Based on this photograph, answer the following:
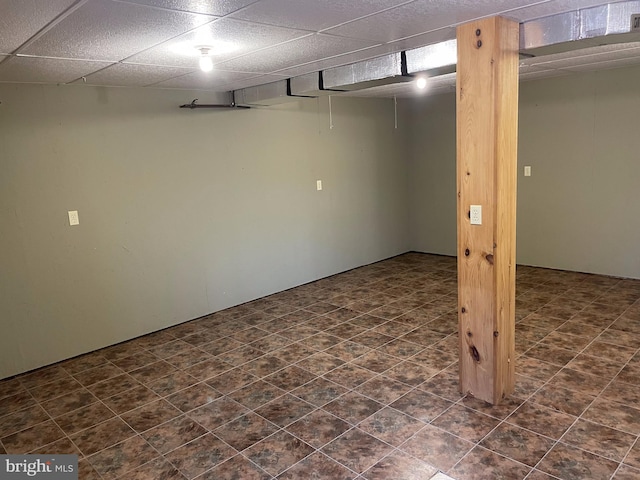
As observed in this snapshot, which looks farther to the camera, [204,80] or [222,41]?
[204,80]

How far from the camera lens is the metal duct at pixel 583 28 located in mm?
2248

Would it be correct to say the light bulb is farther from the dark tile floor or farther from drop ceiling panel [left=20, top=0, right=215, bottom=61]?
the dark tile floor

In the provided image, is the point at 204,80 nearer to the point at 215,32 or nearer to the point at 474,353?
the point at 215,32

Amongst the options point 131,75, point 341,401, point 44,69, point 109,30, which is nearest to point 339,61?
point 131,75

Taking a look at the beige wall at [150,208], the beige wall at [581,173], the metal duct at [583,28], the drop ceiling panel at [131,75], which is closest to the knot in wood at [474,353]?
the metal duct at [583,28]

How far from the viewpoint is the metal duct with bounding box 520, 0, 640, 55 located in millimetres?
2248

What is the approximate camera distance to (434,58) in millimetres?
2967

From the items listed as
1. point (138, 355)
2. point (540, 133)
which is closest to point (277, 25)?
point (138, 355)

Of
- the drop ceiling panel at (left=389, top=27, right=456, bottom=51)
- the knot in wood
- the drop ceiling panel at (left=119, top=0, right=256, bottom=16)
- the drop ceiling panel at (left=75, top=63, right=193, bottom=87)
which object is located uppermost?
the drop ceiling panel at (left=75, top=63, right=193, bottom=87)

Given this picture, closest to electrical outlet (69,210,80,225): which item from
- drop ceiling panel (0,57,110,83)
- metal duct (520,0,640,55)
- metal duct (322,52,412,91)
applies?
drop ceiling panel (0,57,110,83)

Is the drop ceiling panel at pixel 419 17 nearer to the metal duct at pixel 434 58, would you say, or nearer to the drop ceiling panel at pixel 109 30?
the metal duct at pixel 434 58

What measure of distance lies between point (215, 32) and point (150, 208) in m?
2.25

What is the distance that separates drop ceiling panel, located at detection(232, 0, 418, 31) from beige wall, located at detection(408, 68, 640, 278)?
4.11 m

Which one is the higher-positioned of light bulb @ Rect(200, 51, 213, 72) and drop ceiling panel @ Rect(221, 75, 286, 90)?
drop ceiling panel @ Rect(221, 75, 286, 90)
